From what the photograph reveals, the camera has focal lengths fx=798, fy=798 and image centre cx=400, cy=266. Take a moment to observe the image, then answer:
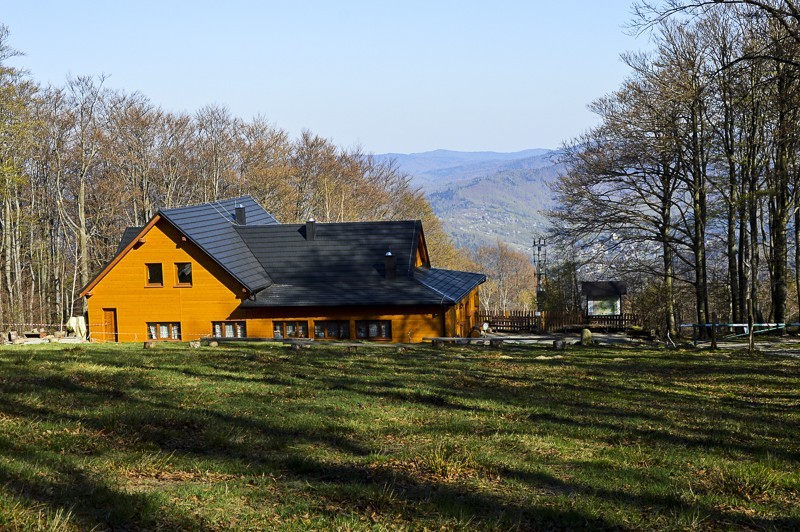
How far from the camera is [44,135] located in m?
56.8

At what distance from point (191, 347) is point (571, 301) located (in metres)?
46.5

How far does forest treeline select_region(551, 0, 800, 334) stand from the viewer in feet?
114

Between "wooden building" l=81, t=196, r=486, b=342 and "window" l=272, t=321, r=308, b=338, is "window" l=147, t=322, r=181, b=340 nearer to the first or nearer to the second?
"wooden building" l=81, t=196, r=486, b=342

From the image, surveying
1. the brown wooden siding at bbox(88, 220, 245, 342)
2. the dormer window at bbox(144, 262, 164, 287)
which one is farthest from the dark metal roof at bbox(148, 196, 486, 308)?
the dormer window at bbox(144, 262, 164, 287)

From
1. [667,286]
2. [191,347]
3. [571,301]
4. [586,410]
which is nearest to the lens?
[586,410]

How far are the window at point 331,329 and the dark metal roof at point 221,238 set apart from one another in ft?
13.5

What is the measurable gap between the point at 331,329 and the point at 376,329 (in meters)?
2.52

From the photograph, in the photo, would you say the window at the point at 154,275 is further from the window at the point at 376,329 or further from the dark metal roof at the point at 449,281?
the dark metal roof at the point at 449,281

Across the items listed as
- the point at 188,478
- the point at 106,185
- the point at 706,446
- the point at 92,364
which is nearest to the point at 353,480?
the point at 188,478

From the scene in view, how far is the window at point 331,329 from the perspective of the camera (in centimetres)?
4384

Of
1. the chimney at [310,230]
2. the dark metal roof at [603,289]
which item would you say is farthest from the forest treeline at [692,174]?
the dark metal roof at [603,289]

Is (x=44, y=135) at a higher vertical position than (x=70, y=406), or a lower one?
higher

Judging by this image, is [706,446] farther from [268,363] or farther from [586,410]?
[268,363]

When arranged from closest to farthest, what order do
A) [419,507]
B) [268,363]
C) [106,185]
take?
[419,507] → [268,363] → [106,185]
